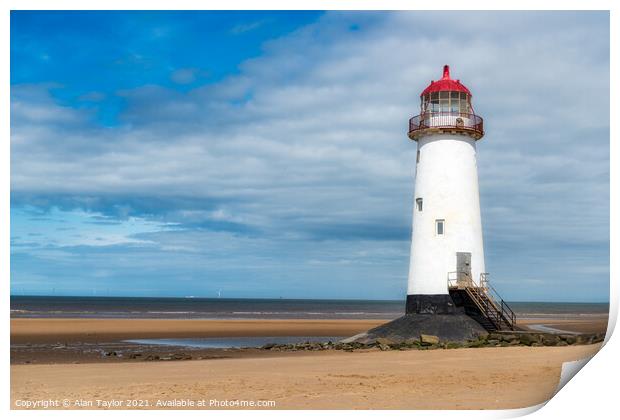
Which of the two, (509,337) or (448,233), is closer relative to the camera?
(509,337)

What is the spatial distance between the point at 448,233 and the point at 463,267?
3.52 feet

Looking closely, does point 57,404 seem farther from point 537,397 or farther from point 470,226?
point 470,226

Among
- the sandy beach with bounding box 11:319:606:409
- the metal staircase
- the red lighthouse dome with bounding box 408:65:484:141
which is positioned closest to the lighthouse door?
the metal staircase

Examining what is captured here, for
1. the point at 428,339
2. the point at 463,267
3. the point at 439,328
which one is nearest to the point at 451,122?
the point at 463,267

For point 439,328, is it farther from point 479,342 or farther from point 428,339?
point 479,342

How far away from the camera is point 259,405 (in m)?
9.90

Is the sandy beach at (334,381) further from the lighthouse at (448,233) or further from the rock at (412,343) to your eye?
the lighthouse at (448,233)

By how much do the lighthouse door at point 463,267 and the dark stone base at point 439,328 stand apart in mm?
1046

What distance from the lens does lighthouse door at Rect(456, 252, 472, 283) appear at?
2027 cm

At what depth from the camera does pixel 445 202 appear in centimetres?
2039

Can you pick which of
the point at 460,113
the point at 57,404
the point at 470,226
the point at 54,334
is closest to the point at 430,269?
the point at 470,226

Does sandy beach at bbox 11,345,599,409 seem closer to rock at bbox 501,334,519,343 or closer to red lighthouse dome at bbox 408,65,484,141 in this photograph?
rock at bbox 501,334,519,343

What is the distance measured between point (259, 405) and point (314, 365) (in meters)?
5.37

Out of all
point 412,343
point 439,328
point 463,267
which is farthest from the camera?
point 463,267
